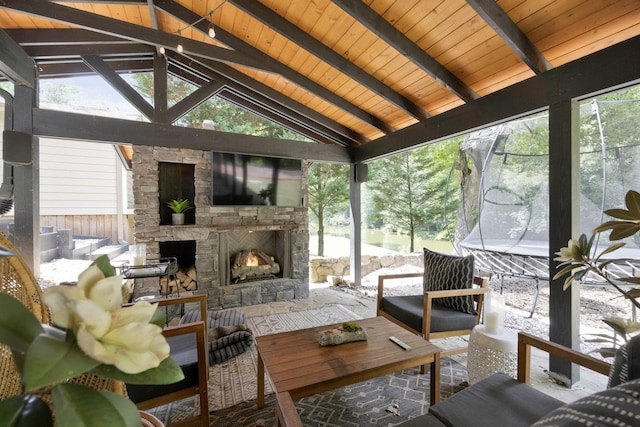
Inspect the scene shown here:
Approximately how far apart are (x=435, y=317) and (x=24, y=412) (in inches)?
101

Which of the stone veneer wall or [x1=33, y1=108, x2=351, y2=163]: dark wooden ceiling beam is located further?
the stone veneer wall

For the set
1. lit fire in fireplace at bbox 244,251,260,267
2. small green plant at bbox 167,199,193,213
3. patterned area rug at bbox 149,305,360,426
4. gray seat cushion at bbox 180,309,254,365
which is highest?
small green plant at bbox 167,199,193,213

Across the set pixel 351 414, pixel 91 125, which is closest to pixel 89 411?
pixel 351 414

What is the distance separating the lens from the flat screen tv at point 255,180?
3.95 meters

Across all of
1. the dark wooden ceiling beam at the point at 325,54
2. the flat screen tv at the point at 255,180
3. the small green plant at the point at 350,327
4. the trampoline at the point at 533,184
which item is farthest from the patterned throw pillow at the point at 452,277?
the flat screen tv at the point at 255,180

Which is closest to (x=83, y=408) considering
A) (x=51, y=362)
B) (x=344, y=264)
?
(x=51, y=362)

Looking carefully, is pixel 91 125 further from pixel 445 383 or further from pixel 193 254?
pixel 445 383

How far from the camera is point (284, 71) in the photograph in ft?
11.5

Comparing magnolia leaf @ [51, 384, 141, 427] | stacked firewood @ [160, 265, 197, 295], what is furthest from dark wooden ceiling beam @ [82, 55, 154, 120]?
magnolia leaf @ [51, 384, 141, 427]

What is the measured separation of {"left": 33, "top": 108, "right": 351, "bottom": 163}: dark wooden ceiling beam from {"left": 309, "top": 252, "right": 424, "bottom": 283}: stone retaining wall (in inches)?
89.1

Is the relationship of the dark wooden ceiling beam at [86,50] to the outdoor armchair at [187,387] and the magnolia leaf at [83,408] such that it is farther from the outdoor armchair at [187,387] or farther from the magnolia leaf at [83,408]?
the magnolia leaf at [83,408]

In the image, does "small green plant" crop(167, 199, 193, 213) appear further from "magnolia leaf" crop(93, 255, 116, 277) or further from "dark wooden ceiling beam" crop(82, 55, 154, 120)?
"magnolia leaf" crop(93, 255, 116, 277)

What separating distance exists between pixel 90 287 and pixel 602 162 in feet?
16.7

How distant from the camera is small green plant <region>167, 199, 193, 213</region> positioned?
3.84m
